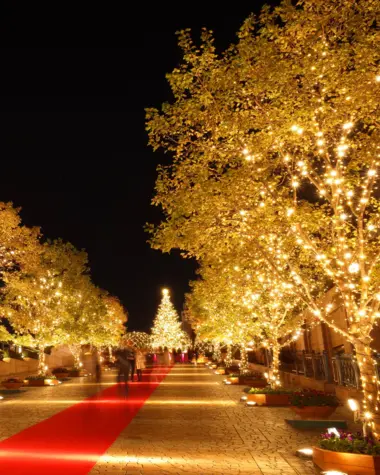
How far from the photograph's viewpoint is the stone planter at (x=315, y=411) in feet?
38.4

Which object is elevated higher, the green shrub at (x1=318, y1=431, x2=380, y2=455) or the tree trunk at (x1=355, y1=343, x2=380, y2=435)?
the tree trunk at (x1=355, y1=343, x2=380, y2=435)

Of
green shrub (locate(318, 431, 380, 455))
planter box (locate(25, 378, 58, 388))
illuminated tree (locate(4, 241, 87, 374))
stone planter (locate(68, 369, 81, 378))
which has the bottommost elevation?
green shrub (locate(318, 431, 380, 455))

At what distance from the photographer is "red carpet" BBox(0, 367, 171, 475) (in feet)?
25.6

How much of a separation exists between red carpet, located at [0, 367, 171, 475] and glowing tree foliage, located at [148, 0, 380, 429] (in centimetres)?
447

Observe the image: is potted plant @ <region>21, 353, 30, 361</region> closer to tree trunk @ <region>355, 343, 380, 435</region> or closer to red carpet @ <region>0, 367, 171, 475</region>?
red carpet @ <region>0, 367, 171, 475</region>

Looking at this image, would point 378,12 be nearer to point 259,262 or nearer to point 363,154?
point 363,154

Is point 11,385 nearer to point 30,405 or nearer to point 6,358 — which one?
point 30,405

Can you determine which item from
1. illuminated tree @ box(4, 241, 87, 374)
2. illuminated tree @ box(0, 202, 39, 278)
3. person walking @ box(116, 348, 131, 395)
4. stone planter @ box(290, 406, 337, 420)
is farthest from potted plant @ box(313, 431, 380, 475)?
illuminated tree @ box(4, 241, 87, 374)

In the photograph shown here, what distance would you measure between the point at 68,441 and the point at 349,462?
5847 mm

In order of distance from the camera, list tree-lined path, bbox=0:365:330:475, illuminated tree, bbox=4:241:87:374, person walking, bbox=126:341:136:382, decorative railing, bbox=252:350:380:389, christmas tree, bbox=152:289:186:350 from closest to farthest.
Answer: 1. tree-lined path, bbox=0:365:330:475
2. decorative railing, bbox=252:350:380:389
3. person walking, bbox=126:341:136:382
4. illuminated tree, bbox=4:241:87:374
5. christmas tree, bbox=152:289:186:350

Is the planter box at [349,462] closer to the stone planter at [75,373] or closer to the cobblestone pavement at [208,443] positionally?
the cobblestone pavement at [208,443]

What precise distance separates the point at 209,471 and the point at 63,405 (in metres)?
10.4

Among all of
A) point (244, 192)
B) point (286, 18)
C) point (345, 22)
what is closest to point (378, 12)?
point (345, 22)

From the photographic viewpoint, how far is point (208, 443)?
9711 mm
